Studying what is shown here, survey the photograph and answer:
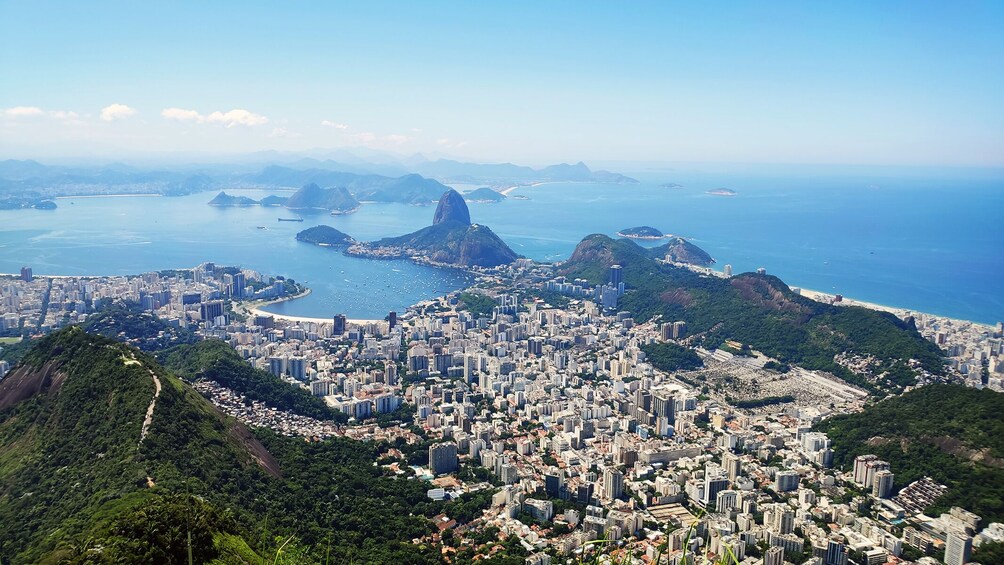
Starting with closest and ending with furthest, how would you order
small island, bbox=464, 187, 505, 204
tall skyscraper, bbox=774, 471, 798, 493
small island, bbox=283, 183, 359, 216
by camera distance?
tall skyscraper, bbox=774, 471, 798, 493 < small island, bbox=283, 183, 359, 216 < small island, bbox=464, 187, 505, 204

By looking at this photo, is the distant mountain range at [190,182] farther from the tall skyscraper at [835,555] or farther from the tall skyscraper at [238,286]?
the tall skyscraper at [835,555]

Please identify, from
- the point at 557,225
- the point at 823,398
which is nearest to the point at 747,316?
the point at 823,398

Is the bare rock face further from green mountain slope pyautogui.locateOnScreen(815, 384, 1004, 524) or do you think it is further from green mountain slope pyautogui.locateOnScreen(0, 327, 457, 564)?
green mountain slope pyautogui.locateOnScreen(815, 384, 1004, 524)

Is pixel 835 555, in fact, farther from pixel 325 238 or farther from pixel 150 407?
pixel 325 238

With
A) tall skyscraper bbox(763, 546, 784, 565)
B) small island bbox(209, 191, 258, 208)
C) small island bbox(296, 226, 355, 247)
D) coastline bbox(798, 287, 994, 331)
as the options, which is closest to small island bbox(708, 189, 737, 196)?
small island bbox(209, 191, 258, 208)

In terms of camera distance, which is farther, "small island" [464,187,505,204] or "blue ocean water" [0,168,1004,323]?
"small island" [464,187,505,204]

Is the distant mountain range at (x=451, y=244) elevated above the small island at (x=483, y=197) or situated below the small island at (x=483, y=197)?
below

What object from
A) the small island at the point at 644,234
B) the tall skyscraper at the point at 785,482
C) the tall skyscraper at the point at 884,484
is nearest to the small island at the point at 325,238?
the small island at the point at 644,234

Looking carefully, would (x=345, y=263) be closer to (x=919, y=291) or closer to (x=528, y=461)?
(x=528, y=461)
